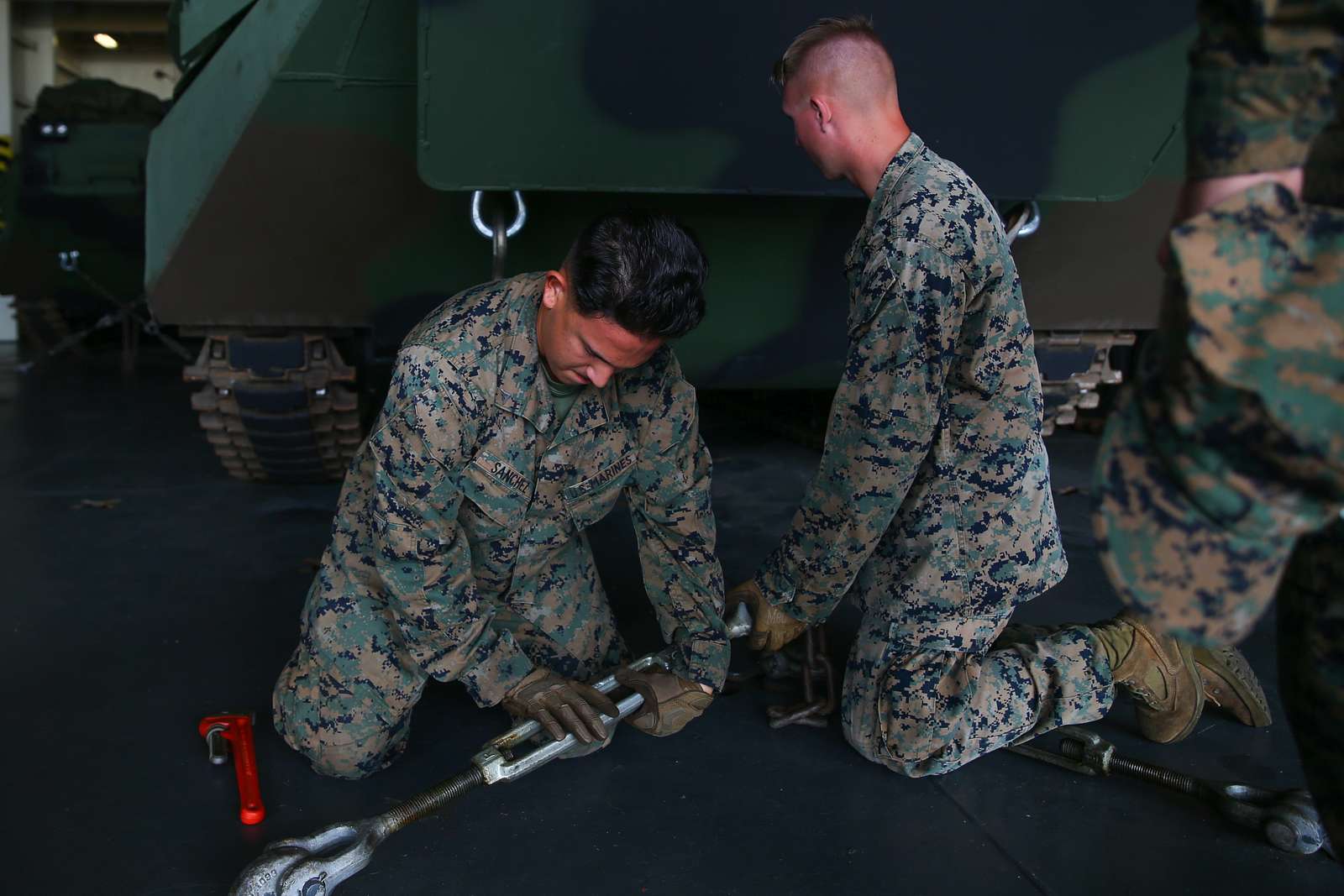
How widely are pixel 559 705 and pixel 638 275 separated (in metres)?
0.85

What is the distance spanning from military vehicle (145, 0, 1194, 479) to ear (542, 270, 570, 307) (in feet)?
3.42

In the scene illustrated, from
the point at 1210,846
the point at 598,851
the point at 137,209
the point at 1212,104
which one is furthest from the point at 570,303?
the point at 137,209

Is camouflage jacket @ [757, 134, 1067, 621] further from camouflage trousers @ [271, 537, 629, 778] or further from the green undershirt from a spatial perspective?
camouflage trousers @ [271, 537, 629, 778]

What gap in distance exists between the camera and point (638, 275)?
77.9 inches

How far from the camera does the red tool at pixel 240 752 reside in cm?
220

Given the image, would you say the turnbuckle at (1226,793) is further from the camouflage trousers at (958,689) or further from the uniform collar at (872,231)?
the uniform collar at (872,231)

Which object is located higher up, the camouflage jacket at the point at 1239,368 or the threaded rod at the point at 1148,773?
the camouflage jacket at the point at 1239,368

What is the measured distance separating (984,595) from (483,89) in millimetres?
1779

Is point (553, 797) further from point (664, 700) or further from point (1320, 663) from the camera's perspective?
point (1320, 663)

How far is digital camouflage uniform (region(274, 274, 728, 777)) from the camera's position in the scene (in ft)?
7.12

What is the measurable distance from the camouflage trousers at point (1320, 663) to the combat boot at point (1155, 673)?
104 cm

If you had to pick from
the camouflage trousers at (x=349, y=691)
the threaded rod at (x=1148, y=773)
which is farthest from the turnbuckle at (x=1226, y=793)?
the camouflage trousers at (x=349, y=691)

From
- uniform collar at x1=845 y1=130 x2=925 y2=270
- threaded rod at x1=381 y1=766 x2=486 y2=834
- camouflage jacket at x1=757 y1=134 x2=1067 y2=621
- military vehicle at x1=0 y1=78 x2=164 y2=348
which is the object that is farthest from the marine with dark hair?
military vehicle at x1=0 y1=78 x2=164 y2=348

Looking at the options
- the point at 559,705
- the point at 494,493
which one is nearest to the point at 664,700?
the point at 559,705
